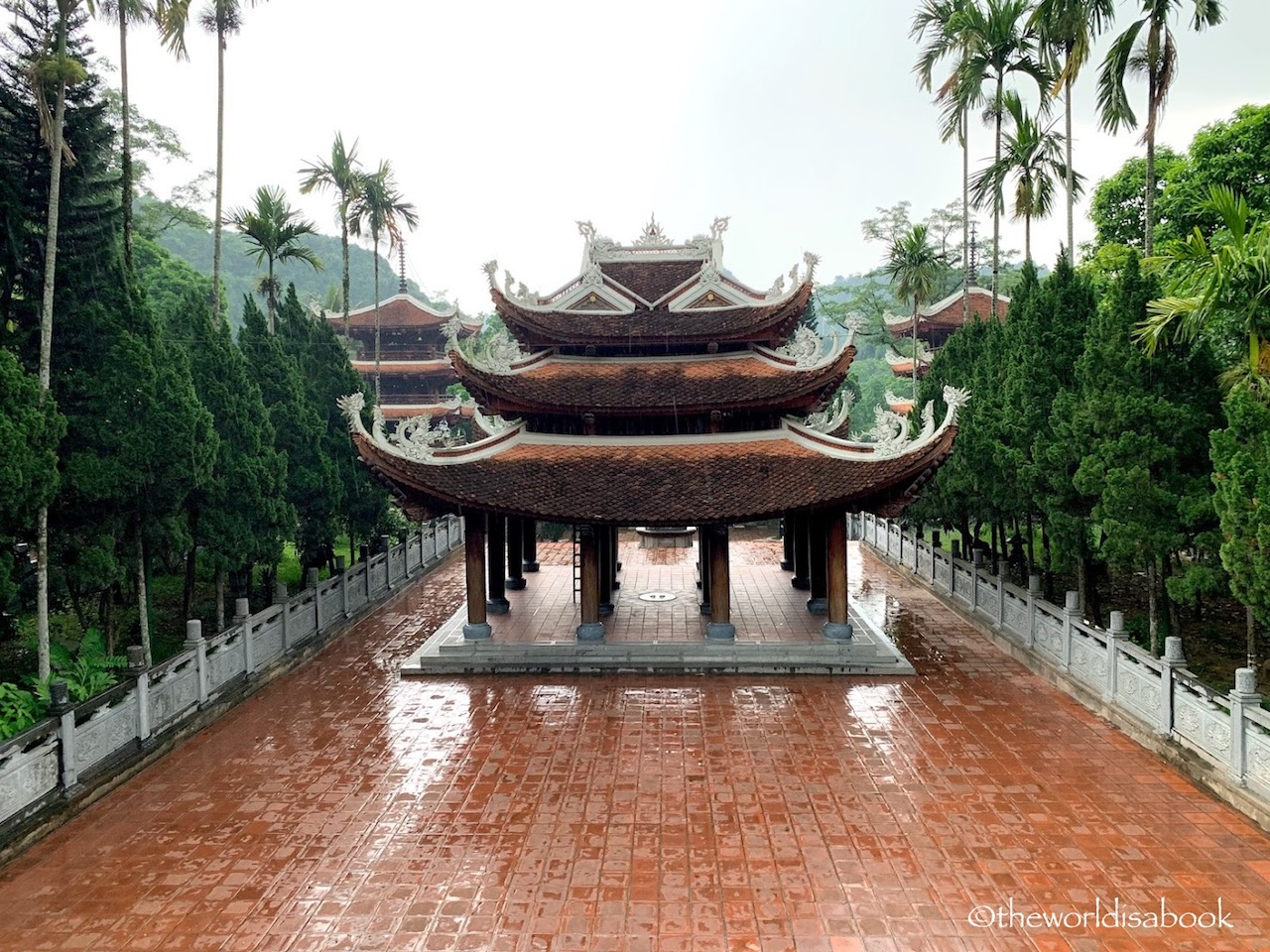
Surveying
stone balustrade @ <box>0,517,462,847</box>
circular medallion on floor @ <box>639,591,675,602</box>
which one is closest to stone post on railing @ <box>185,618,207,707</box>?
stone balustrade @ <box>0,517,462,847</box>

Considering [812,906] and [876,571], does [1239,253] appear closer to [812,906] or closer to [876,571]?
[812,906]

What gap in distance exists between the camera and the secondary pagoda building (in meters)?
12.1

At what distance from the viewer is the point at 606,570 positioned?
16188 millimetres

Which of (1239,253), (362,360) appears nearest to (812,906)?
(1239,253)

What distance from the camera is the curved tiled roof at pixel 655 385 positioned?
13.0 m

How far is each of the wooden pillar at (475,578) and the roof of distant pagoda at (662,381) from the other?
80.0 inches

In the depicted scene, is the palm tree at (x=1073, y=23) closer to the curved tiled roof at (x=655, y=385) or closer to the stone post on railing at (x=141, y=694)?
the curved tiled roof at (x=655, y=385)

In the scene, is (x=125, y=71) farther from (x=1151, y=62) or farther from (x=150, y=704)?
(x=1151, y=62)

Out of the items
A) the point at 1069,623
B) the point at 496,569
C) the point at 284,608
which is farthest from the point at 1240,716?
the point at 284,608

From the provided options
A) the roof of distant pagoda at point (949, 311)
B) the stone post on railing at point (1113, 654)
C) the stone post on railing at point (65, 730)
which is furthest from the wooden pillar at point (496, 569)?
the roof of distant pagoda at point (949, 311)

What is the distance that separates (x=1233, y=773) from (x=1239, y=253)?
506cm

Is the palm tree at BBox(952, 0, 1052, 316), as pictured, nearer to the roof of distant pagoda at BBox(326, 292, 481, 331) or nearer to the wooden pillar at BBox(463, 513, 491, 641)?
the wooden pillar at BBox(463, 513, 491, 641)

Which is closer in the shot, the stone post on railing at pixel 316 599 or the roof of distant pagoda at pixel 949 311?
the stone post on railing at pixel 316 599

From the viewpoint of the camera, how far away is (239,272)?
233 feet
